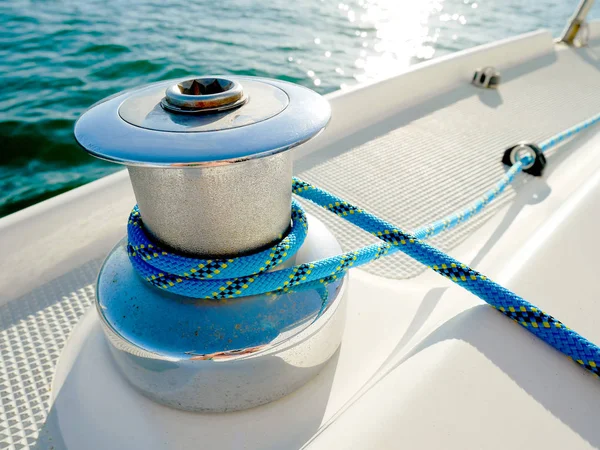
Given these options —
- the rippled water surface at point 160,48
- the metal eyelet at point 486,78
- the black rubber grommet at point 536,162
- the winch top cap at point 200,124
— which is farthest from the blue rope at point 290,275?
the rippled water surface at point 160,48

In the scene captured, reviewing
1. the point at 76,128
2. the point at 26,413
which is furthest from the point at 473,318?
the point at 26,413

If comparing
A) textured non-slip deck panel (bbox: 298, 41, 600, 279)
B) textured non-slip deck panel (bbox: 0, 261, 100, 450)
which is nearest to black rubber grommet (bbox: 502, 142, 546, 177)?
textured non-slip deck panel (bbox: 298, 41, 600, 279)

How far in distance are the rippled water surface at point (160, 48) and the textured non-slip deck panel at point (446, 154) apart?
5.63ft

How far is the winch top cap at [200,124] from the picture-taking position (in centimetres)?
53

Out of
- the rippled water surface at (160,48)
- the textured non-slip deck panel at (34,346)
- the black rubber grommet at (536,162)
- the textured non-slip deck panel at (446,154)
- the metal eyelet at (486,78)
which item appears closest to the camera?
the textured non-slip deck panel at (34,346)

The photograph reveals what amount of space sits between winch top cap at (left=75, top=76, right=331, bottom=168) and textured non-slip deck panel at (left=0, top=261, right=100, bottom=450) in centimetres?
52

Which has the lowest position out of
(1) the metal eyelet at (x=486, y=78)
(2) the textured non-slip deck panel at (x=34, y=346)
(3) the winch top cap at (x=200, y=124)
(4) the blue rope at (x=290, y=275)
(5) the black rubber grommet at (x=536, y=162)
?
(1) the metal eyelet at (x=486, y=78)

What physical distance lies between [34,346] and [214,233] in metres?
0.55

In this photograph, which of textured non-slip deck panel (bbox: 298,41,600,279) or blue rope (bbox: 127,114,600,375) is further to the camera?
textured non-slip deck panel (bbox: 298,41,600,279)

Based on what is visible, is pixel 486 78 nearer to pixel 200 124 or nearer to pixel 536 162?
pixel 536 162

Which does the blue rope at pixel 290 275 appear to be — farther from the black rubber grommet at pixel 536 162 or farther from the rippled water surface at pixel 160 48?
the rippled water surface at pixel 160 48

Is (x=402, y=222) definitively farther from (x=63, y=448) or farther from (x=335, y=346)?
(x=63, y=448)

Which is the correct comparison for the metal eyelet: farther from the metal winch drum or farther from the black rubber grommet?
the metal winch drum

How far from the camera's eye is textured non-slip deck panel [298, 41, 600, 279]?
1355 mm
